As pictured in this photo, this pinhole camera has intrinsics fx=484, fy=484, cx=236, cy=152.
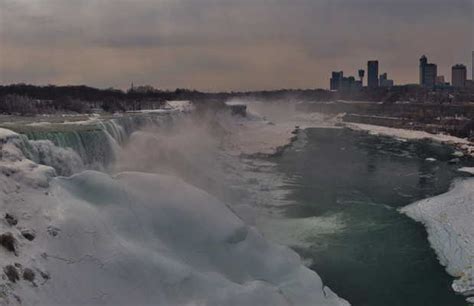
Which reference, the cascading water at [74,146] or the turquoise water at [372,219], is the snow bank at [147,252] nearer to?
the turquoise water at [372,219]

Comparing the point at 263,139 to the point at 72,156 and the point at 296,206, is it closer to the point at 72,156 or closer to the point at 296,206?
the point at 296,206

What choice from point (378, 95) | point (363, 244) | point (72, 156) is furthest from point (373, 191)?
point (378, 95)

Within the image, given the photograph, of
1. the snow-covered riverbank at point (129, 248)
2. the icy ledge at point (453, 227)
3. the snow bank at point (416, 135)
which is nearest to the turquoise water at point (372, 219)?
the icy ledge at point (453, 227)

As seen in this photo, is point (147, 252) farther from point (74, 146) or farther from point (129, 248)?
point (74, 146)

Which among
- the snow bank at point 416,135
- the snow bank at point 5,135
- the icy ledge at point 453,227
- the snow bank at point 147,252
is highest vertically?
the snow bank at point 5,135

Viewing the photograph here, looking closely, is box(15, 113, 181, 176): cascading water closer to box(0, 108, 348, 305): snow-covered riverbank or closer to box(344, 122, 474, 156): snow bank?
box(0, 108, 348, 305): snow-covered riverbank
